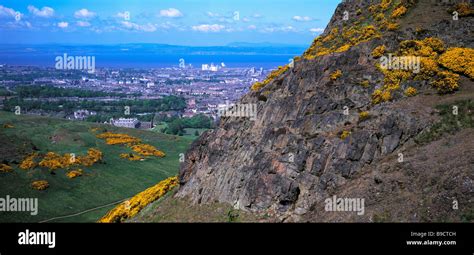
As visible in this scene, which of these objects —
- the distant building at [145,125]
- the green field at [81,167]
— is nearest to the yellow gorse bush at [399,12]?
the green field at [81,167]

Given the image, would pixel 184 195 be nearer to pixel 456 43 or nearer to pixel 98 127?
pixel 456 43

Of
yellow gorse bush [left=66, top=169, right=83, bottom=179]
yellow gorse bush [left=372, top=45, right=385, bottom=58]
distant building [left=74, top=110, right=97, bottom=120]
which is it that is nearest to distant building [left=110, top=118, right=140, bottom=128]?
distant building [left=74, top=110, right=97, bottom=120]

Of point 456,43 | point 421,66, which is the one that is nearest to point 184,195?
point 421,66

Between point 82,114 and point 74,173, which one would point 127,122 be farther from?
point 74,173

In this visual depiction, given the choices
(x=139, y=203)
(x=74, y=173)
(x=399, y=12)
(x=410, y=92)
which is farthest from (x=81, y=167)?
(x=410, y=92)

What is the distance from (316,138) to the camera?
1430 inches

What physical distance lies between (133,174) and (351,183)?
57.8 meters

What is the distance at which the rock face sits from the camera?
110ft

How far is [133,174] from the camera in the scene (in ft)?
278

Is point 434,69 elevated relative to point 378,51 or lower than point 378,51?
lower

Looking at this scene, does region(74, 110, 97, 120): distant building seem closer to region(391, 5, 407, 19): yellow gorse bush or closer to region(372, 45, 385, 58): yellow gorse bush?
region(391, 5, 407, 19): yellow gorse bush

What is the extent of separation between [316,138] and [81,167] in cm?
5601
